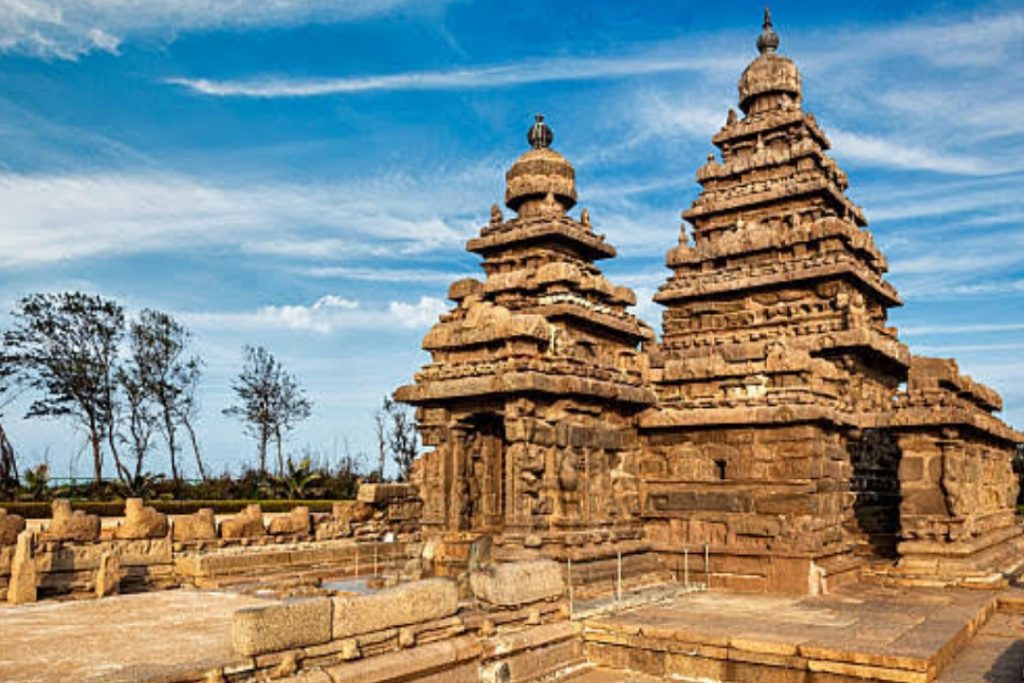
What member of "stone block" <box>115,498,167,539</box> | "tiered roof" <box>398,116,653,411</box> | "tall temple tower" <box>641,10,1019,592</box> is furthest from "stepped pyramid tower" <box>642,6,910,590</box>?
"stone block" <box>115,498,167,539</box>

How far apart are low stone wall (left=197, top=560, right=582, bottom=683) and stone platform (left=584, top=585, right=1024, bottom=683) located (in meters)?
0.84

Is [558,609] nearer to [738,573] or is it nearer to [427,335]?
[738,573]

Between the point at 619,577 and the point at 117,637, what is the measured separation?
6.11 meters

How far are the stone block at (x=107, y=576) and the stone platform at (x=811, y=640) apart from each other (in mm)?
6383

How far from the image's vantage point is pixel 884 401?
62.9ft

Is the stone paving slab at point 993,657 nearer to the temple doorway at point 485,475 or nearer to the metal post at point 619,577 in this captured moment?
the metal post at point 619,577

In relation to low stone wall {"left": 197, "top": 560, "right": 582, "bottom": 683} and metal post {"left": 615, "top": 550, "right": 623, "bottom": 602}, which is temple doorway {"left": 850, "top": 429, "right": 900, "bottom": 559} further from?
low stone wall {"left": 197, "top": 560, "right": 582, "bottom": 683}

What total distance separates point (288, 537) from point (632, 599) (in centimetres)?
635

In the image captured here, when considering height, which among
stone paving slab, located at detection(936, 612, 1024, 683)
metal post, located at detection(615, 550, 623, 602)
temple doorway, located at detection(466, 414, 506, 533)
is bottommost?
stone paving slab, located at detection(936, 612, 1024, 683)

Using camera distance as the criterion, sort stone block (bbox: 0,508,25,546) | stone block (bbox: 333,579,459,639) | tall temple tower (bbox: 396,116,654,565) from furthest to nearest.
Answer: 1. tall temple tower (bbox: 396,116,654,565)
2. stone block (bbox: 0,508,25,546)
3. stone block (bbox: 333,579,459,639)

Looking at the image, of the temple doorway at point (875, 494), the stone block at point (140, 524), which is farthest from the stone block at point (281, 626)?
the temple doorway at point (875, 494)

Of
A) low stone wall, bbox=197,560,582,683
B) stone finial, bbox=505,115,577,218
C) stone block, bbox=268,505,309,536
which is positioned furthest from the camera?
stone finial, bbox=505,115,577,218

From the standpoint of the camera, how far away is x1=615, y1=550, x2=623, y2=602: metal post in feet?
37.2

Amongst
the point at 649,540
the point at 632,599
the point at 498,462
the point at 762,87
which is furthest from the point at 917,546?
the point at 762,87
